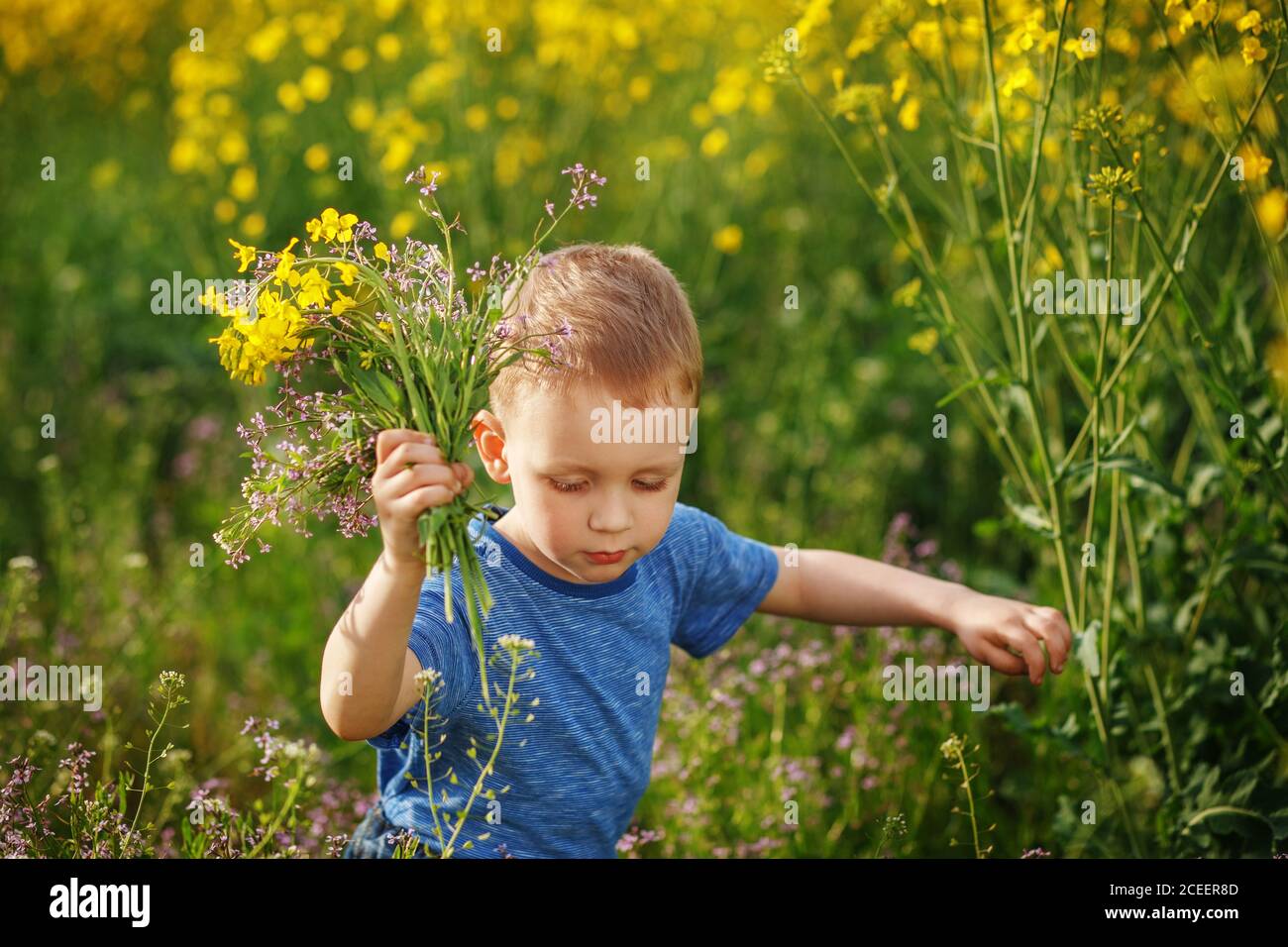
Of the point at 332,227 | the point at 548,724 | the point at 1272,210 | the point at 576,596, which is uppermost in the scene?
the point at 1272,210

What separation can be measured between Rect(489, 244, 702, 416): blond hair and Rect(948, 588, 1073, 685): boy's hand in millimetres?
604

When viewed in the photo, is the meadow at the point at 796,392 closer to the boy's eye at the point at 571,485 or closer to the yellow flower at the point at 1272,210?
the yellow flower at the point at 1272,210

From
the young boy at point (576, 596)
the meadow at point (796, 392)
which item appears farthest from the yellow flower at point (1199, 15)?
the young boy at point (576, 596)

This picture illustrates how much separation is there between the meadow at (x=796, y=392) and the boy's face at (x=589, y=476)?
46 centimetres

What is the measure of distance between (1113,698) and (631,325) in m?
1.29

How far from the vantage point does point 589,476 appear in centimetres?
185

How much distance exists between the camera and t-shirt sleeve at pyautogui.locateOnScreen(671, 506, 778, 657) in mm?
2350

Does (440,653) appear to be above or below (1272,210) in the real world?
below

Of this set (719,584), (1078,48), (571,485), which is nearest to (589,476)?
(571,485)

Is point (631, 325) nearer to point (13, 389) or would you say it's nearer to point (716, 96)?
point (716, 96)

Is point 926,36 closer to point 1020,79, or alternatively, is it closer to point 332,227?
point 1020,79

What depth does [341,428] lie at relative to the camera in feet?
5.53

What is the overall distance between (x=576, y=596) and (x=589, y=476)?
0.31 metres

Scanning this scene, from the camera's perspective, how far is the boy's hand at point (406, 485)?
1.56 metres
